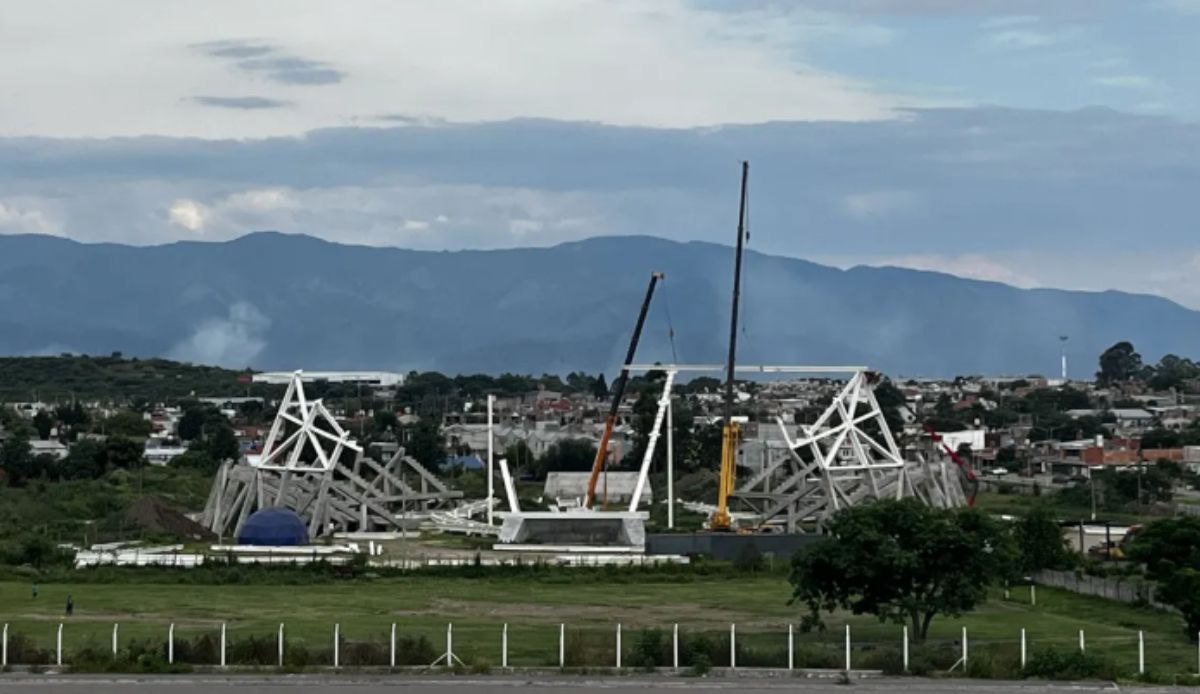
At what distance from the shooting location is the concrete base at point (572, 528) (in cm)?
8888

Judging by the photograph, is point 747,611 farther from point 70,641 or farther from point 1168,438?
point 1168,438

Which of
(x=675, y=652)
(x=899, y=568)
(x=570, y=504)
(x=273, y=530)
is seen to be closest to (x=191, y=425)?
(x=570, y=504)

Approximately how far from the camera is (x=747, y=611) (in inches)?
2297

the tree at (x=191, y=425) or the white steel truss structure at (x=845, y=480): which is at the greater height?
the tree at (x=191, y=425)

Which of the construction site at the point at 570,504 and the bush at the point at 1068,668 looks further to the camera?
the construction site at the point at 570,504

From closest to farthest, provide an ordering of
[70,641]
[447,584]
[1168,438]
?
[70,641] < [447,584] < [1168,438]

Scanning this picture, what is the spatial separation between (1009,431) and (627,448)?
3687 cm

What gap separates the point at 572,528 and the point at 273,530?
42.2ft

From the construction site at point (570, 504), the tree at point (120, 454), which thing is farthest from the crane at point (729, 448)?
the tree at point (120, 454)

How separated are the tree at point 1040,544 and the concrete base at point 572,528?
22.8 m

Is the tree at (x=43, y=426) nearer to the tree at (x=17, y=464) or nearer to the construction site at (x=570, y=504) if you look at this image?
the tree at (x=17, y=464)

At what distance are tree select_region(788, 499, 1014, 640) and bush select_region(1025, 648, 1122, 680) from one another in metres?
5.99

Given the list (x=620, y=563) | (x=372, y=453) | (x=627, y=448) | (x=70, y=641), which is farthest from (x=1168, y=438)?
(x=70, y=641)

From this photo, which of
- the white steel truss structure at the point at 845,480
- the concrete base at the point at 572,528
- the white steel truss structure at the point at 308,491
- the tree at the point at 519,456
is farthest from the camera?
the tree at the point at 519,456
